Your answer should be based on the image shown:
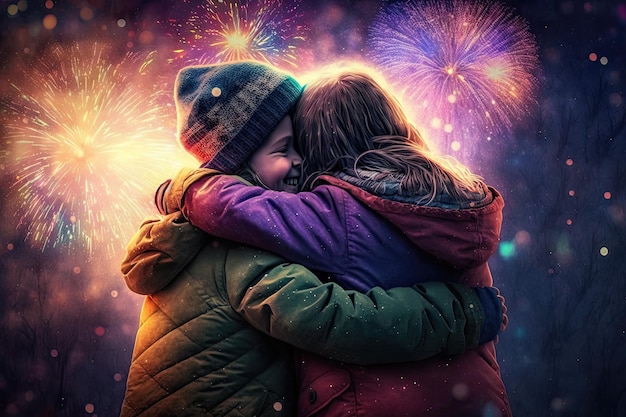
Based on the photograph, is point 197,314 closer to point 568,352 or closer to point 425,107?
point 425,107

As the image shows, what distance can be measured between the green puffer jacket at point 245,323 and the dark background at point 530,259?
1.20m

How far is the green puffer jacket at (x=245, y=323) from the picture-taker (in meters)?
1.37

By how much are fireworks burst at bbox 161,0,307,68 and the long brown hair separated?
101 centimetres

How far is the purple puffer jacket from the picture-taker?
1413 mm

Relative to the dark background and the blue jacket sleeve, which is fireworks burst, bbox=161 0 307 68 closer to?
the dark background

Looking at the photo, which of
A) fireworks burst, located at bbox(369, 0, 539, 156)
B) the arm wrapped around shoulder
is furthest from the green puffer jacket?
fireworks burst, located at bbox(369, 0, 539, 156)

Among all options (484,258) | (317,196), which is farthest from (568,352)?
(317,196)

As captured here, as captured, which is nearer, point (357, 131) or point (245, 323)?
point (245, 323)

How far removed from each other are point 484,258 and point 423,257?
0.13 metres

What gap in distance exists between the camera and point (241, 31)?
8.68 ft

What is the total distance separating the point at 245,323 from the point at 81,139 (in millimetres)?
1452

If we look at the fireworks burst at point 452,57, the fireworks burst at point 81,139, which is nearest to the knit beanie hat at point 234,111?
the fireworks burst at point 81,139

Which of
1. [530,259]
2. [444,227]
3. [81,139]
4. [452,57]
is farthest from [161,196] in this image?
[530,259]

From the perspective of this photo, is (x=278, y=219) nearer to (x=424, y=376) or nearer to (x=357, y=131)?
(x=357, y=131)
